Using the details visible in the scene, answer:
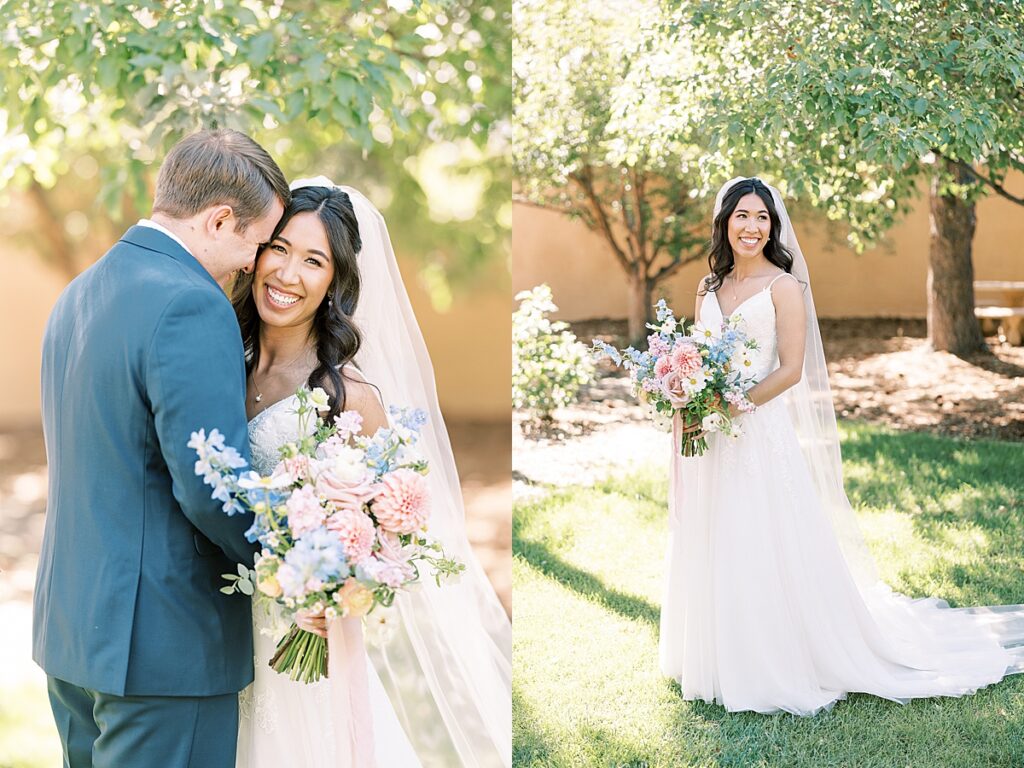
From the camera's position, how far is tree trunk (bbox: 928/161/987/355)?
9.09 meters

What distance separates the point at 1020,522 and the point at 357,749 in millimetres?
4811

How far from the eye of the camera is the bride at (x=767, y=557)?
3.76 meters

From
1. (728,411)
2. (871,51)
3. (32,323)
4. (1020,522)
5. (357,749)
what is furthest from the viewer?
(32,323)

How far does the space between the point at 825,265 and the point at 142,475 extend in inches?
451

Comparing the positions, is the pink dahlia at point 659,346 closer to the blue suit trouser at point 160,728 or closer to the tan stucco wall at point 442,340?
the blue suit trouser at point 160,728

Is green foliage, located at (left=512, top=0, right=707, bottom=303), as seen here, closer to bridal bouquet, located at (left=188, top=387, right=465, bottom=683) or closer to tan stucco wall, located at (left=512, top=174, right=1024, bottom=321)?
tan stucco wall, located at (left=512, top=174, right=1024, bottom=321)

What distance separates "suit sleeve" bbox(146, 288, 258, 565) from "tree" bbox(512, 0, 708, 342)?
546cm

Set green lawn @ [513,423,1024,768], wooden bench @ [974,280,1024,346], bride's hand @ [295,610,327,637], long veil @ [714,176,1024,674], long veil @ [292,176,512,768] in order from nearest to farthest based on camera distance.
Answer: bride's hand @ [295,610,327,637]
long veil @ [292,176,512,768]
green lawn @ [513,423,1024,768]
long veil @ [714,176,1024,674]
wooden bench @ [974,280,1024,346]

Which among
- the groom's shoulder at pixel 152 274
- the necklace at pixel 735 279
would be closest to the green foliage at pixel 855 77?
the necklace at pixel 735 279

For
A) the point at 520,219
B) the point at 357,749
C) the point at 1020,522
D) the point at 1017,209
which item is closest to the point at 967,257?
the point at 1017,209

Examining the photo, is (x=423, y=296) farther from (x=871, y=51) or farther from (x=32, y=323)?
(x=871, y=51)

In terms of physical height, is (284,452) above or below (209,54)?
below

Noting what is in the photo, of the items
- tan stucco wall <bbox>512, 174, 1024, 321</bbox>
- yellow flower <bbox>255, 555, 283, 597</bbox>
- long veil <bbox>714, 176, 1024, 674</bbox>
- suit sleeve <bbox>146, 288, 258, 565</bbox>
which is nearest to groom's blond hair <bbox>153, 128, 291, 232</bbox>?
suit sleeve <bbox>146, 288, 258, 565</bbox>

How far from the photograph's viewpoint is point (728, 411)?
3732mm
